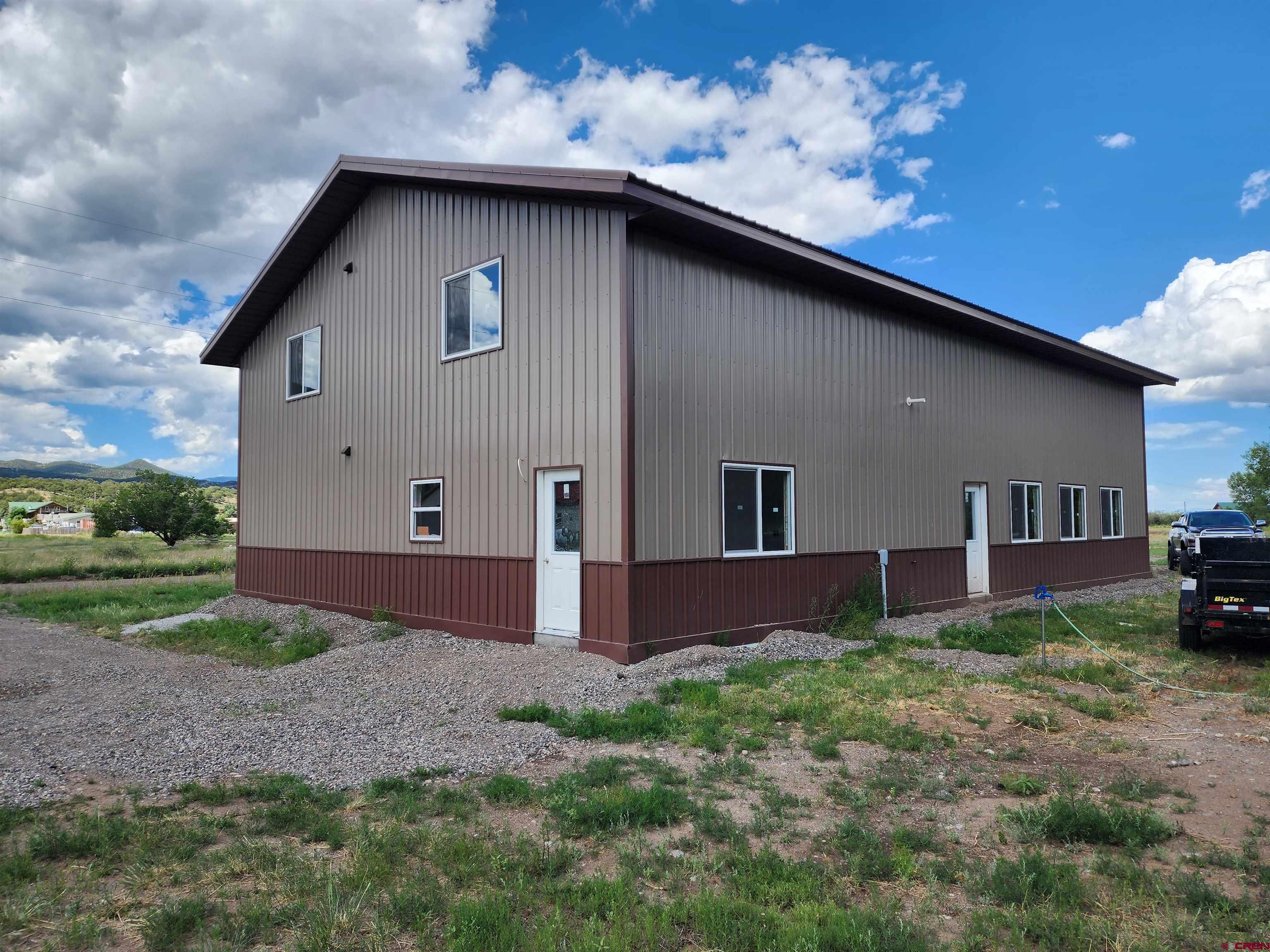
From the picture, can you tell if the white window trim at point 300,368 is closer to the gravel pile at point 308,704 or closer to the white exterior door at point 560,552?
the gravel pile at point 308,704

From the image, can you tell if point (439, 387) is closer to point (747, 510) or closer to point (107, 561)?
point (747, 510)

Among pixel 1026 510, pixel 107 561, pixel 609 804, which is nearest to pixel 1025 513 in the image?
pixel 1026 510

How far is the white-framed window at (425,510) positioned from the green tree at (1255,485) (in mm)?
51265

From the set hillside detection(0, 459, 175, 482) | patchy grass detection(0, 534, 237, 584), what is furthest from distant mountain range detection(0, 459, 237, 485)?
patchy grass detection(0, 534, 237, 584)

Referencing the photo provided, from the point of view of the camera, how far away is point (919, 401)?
14.5m

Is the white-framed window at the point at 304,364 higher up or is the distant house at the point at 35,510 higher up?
the white-framed window at the point at 304,364

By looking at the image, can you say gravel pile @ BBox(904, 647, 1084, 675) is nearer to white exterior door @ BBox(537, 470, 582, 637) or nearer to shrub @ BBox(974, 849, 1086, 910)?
white exterior door @ BBox(537, 470, 582, 637)

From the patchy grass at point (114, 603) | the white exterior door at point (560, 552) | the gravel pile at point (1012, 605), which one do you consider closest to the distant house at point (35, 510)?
the patchy grass at point (114, 603)

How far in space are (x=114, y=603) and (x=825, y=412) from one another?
52.6ft

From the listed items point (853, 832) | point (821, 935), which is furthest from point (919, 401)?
point (821, 935)

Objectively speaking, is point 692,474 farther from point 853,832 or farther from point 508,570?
point 853,832

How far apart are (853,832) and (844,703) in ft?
10.3

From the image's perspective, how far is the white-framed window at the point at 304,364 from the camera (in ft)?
49.8

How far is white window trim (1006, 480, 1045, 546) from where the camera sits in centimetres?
1681
